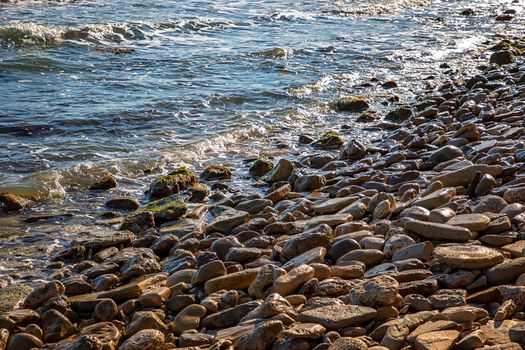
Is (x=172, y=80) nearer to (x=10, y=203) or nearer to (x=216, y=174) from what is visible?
(x=216, y=174)

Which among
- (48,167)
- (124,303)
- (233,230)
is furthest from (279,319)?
(48,167)

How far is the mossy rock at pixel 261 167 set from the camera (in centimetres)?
888

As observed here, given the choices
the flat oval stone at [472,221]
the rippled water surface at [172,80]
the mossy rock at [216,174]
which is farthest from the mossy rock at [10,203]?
the flat oval stone at [472,221]

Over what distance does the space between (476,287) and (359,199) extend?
2529 mm

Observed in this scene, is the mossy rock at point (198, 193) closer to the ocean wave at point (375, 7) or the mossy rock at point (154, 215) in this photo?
the mossy rock at point (154, 215)

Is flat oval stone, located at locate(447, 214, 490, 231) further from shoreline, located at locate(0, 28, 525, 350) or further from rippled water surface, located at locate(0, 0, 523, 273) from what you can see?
rippled water surface, located at locate(0, 0, 523, 273)

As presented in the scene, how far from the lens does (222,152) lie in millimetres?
10070

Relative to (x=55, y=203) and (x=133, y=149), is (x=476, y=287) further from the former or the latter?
(x=133, y=149)

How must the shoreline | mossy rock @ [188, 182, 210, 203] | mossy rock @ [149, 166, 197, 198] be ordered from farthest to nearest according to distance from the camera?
mossy rock @ [149, 166, 197, 198]
mossy rock @ [188, 182, 210, 203]
the shoreline

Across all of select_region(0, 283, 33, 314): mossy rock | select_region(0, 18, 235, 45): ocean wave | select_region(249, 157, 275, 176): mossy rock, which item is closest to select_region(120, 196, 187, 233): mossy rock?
select_region(249, 157, 275, 176): mossy rock

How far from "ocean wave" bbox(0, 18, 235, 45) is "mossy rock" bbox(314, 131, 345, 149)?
30.0 ft

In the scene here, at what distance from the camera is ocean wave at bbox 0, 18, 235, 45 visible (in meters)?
17.3

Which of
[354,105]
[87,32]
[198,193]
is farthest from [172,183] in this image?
[87,32]

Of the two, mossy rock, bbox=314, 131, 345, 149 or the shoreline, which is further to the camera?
mossy rock, bbox=314, 131, 345, 149
